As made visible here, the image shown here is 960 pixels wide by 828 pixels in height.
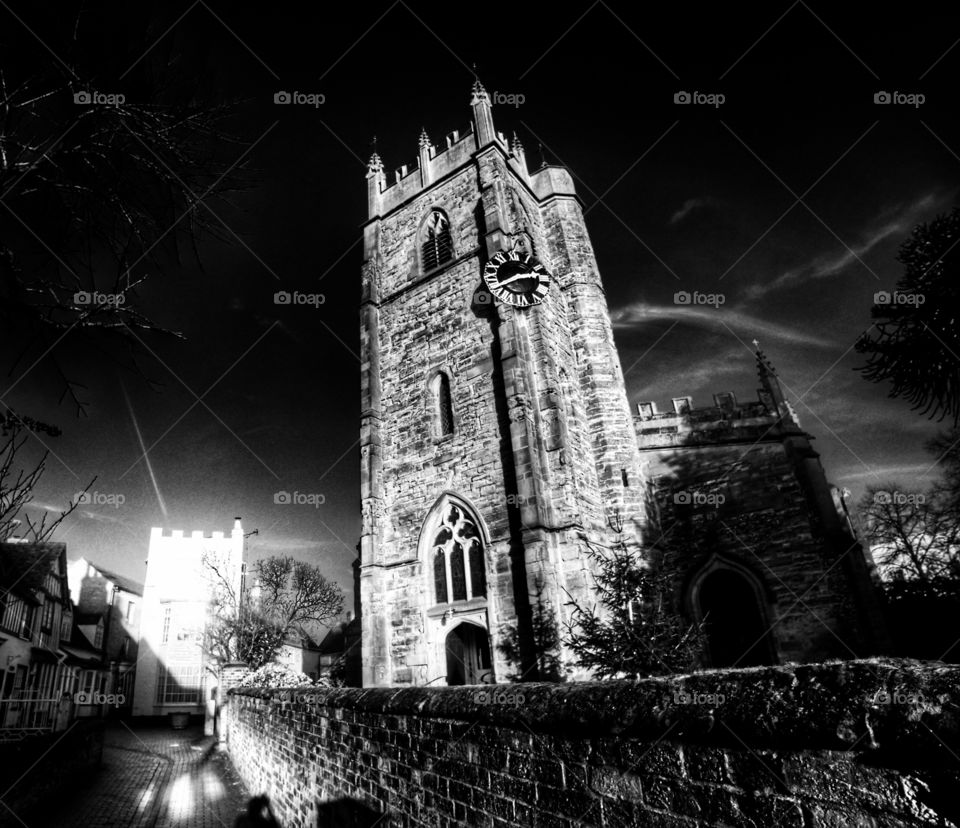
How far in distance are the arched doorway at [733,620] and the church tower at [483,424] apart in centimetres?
287

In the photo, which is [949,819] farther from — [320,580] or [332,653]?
[332,653]

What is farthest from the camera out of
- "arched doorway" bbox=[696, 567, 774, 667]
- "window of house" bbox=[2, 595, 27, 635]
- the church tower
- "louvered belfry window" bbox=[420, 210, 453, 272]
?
"window of house" bbox=[2, 595, 27, 635]

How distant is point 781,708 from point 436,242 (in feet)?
60.8

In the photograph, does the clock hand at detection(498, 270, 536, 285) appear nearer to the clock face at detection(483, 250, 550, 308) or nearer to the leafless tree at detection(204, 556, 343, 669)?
the clock face at detection(483, 250, 550, 308)

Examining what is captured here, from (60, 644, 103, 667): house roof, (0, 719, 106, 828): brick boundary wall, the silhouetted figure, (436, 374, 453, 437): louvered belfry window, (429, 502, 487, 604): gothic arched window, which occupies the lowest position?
the silhouetted figure

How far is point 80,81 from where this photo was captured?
310 cm

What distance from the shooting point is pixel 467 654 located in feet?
43.6

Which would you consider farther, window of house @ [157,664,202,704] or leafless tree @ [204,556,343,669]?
window of house @ [157,664,202,704]

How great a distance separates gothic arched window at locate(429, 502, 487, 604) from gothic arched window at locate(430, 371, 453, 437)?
7.60ft

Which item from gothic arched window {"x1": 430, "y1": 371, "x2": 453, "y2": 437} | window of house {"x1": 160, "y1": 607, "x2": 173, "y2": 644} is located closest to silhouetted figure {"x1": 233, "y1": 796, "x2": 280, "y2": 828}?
gothic arched window {"x1": 430, "y1": 371, "x2": 453, "y2": 437}

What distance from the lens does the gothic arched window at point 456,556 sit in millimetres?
13398

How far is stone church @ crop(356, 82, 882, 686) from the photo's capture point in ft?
42.4

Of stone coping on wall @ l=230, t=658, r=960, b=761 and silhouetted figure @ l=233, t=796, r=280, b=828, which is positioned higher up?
stone coping on wall @ l=230, t=658, r=960, b=761

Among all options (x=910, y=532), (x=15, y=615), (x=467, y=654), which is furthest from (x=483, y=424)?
(x=910, y=532)
